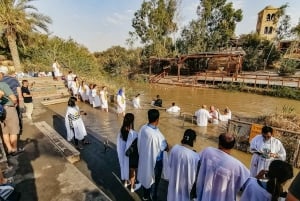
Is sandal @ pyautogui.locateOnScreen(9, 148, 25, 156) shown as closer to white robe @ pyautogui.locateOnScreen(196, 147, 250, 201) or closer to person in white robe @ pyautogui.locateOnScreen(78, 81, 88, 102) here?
white robe @ pyautogui.locateOnScreen(196, 147, 250, 201)

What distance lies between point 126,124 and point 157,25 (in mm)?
41127

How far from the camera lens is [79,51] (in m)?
28.1

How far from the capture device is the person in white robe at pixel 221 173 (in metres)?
2.75

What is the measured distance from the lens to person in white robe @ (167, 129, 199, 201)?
10.2 ft

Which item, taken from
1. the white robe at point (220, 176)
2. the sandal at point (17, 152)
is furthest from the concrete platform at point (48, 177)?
the white robe at point (220, 176)

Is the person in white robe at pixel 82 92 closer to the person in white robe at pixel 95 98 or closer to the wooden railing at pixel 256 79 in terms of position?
the person in white robe at pixel 95 98

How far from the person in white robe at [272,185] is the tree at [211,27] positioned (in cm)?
4131

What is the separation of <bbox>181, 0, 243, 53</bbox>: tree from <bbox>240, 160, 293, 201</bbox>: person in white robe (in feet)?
136

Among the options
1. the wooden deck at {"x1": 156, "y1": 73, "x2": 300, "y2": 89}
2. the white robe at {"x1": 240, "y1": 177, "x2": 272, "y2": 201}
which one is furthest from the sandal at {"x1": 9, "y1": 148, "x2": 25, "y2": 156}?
the wooden deck at {"x1": 156, "y1": 73, "x2": 300, "y2": 89}

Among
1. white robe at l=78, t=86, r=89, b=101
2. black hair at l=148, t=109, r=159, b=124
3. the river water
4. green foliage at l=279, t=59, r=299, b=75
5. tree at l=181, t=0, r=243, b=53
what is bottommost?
the river water

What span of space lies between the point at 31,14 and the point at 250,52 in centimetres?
3128

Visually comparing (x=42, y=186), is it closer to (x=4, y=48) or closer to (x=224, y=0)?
(x=4, y=48)

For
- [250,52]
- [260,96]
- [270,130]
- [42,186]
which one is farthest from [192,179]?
[250,52]

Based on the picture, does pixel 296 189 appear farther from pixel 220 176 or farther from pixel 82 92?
pixel 82 92
